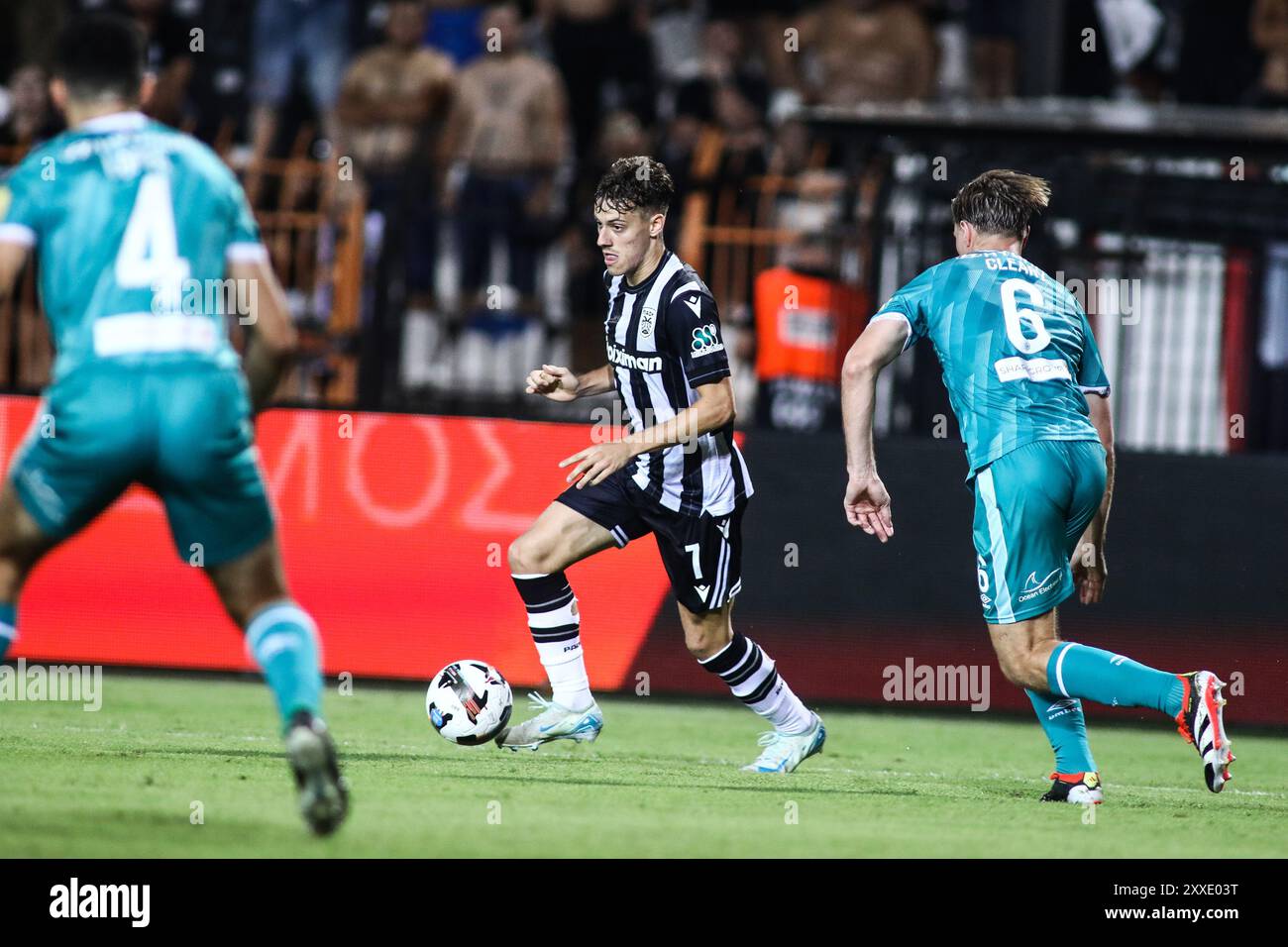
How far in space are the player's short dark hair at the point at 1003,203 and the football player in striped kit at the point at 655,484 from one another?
3.59 feet

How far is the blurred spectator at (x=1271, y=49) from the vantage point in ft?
43.4

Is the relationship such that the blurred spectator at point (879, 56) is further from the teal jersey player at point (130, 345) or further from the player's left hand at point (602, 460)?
the teal jersey player at point (130, 345)

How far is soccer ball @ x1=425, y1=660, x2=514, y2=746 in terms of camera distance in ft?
24.5

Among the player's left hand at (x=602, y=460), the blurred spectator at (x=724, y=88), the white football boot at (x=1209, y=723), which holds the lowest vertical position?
the white football boot at (x=1209, y=723)

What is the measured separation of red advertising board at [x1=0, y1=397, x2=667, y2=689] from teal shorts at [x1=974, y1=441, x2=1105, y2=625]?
143 inches

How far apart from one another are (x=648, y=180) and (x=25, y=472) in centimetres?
292

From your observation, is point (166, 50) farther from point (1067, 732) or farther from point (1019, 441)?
point (1067, 732)

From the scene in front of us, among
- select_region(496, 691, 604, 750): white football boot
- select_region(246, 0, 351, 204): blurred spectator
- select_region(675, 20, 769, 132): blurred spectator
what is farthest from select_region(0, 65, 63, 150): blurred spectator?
select_region(496, 691, 604, 750): white football boot

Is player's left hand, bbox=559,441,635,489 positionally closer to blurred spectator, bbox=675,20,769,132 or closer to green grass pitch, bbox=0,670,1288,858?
green grass pitch, bbox=0,670,1288,858

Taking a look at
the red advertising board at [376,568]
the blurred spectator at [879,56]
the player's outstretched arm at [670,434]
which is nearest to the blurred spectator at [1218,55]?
the blurred spectator at [879,56]

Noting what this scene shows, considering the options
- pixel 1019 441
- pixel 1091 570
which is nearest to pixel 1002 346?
pixel 1019 441

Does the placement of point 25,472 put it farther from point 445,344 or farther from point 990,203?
point 445,344

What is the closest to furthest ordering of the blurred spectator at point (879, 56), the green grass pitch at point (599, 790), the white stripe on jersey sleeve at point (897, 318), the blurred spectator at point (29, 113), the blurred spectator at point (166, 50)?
1. the green grass pitch at point (599, 790)
2. the white stripe on jersey sleeve at point (897, 318)
3. the blurred spectator at point (29, 113)
4. the blurred spectator at point (879, 56)
5. the blurred spectator at point (166, 50)
